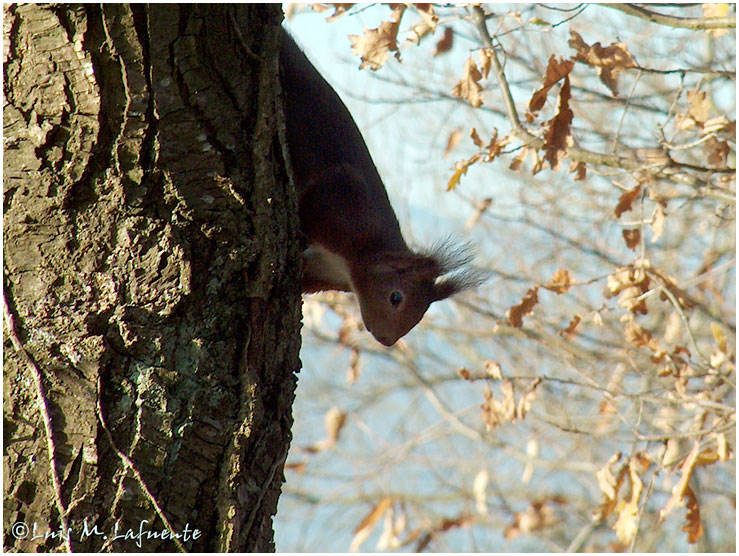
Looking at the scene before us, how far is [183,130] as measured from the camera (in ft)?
5.92

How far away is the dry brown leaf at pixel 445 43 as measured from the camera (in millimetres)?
3912

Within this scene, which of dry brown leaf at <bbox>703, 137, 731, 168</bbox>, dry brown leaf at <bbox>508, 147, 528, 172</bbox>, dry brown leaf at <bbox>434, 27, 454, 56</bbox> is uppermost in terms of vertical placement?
dry brown leaf at <bbox>434, 27, 454, 56</bbox>

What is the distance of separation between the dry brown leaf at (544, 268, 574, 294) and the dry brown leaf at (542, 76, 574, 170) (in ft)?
2.07

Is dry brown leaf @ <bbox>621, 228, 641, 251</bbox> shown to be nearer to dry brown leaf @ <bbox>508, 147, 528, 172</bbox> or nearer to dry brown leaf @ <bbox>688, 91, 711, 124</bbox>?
dry brown leaf @ <bbox>688, 91, 711, 124</bbox>

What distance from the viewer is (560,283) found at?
374cm

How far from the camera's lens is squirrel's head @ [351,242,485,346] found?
3.21 metres

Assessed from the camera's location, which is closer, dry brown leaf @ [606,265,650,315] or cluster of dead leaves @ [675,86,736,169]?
cluster of dead leaves @ [675,86,736,169]

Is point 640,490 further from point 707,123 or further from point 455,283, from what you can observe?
point 707,123

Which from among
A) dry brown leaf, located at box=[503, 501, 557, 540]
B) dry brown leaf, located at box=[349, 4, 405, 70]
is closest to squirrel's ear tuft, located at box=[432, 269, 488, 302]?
dry brown leaf, located at box=[349, 4, 405, 70]

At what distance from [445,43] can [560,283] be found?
122cm

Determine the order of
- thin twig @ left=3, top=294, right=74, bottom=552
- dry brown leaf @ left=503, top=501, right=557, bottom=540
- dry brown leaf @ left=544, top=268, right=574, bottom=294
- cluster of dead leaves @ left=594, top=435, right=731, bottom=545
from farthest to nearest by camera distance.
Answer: dry brown leaf @ left=503, top=501, right=557, bottom=540, dry brown leaf @ left=544, top=268, right=574, bottom=294, cluster of dead leaves @ left=594, top=435, right=731, bottom=545, thin twig @ left=3, top=294, right=74, bottom=552

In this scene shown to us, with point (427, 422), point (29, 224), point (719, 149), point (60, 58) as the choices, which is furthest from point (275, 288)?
point (427, 422)

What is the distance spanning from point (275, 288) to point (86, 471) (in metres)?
0.56

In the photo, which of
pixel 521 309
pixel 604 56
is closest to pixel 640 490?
pixel 521 309
